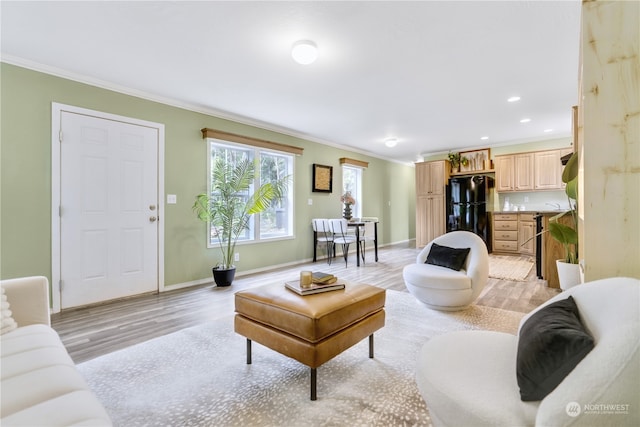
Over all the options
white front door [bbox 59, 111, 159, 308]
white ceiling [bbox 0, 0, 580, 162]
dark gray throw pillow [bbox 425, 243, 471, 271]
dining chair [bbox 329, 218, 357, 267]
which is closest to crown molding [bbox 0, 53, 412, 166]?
white ceiling [bbox 0, 0, 580, 162]

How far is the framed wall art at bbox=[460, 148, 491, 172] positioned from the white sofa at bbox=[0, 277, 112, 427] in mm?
7355

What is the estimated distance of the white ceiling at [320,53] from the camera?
208 centimetres

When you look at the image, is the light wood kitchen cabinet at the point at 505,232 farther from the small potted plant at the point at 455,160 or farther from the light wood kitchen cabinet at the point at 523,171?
the small potted plant at the point at 455,160

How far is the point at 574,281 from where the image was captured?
2.43 m

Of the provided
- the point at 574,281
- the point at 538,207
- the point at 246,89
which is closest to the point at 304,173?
the point at 246,89

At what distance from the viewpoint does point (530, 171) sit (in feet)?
19.6

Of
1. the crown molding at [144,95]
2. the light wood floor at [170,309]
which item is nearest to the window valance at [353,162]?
the crown molding at [144,95]

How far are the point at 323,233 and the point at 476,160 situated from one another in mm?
4052

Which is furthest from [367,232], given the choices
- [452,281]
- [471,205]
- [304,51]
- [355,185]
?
[304,51]

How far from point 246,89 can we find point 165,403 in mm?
3083

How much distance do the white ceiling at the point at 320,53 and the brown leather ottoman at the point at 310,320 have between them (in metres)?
1.96

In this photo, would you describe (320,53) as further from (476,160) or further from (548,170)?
(548,170)

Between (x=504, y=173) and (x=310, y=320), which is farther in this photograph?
(x=504, y=173)

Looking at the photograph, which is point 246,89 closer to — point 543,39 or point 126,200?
point 126,200
